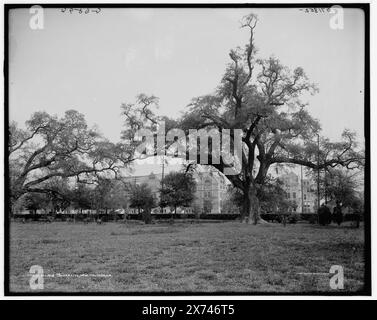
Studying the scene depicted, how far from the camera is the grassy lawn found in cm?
641

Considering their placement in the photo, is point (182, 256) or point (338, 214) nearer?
point (182, 256)

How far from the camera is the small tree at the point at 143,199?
7.97 metres

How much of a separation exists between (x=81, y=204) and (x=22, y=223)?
1.42 metres

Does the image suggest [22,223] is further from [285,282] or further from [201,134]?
[285,282]

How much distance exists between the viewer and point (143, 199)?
8.04m

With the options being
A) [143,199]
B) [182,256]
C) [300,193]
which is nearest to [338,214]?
[300,193]

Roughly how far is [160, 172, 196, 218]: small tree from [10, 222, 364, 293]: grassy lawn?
49 centimetres

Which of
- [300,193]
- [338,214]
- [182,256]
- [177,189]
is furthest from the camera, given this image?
[300,193]

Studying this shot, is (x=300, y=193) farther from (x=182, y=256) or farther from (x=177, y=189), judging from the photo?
(x=182, y=256)

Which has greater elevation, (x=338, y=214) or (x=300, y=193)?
(x=300, y=193)

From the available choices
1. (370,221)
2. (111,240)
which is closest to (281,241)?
(370,221)

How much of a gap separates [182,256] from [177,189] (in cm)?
144
